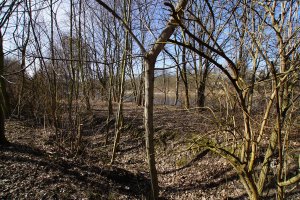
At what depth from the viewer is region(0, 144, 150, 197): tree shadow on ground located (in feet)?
15.6

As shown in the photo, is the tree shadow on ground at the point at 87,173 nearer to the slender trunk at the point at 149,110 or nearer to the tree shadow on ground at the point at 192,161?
the tree shadow on ground at the point at 192,161

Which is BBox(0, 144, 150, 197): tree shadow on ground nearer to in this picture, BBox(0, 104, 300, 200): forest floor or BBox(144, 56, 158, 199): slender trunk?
BBox(0, 104, 300, 200): forest floor

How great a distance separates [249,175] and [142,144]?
6.45 metres

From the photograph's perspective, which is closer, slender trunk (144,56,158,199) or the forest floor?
slender trunk (144,56,158,199)

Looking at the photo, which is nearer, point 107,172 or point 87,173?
point 87,173

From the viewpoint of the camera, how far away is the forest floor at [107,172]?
4.14 meters

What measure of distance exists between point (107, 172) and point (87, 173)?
56 centimetres

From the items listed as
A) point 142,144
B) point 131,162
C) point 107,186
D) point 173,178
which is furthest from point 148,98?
point 142,144

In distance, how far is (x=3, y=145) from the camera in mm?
5590

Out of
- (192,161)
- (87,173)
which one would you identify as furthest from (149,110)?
(192,161)

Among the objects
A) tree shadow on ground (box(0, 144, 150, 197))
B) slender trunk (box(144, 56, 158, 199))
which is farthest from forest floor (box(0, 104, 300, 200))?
slender trunk (box(144, 56, 158, 199))

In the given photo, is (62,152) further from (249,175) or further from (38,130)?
(249,175)

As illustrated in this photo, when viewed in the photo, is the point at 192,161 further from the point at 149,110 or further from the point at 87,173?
the point at 149,110

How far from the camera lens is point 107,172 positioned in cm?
552
